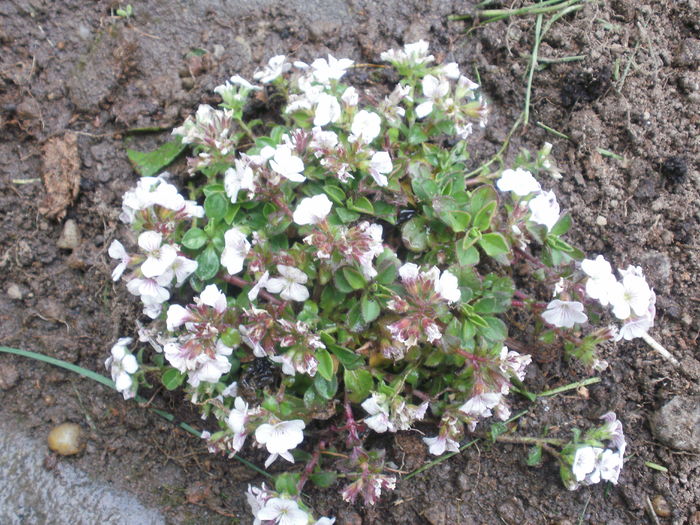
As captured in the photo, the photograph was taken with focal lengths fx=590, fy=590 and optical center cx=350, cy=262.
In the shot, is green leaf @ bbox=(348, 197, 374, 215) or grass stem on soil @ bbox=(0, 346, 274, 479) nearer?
green leaf @ bbox=(348, 197, 374, 215)

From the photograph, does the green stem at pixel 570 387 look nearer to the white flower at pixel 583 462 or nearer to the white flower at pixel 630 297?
the white flower at pixel 583 462

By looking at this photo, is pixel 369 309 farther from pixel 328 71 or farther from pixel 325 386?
pixel 328 71

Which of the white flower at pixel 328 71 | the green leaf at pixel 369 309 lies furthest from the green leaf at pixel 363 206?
the white flower at pixel 328 71

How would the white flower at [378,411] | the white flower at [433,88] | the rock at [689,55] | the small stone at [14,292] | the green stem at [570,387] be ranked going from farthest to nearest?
the rock at [689,55] < the small stone at [14,292] < the green stem at [570,387] < the white flower at [433,88] < the white flower at [378,411]

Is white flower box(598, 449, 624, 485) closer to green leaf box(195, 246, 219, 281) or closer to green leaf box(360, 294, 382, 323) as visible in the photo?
green leaf box(360, 294, 382, 323)

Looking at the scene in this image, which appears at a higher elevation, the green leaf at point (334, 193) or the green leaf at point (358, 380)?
the green leaf at point (334, 193)

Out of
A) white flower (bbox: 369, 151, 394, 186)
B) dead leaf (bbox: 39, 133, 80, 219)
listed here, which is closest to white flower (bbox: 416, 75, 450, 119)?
white flower (bbox: 369, 151, 394, 186)
